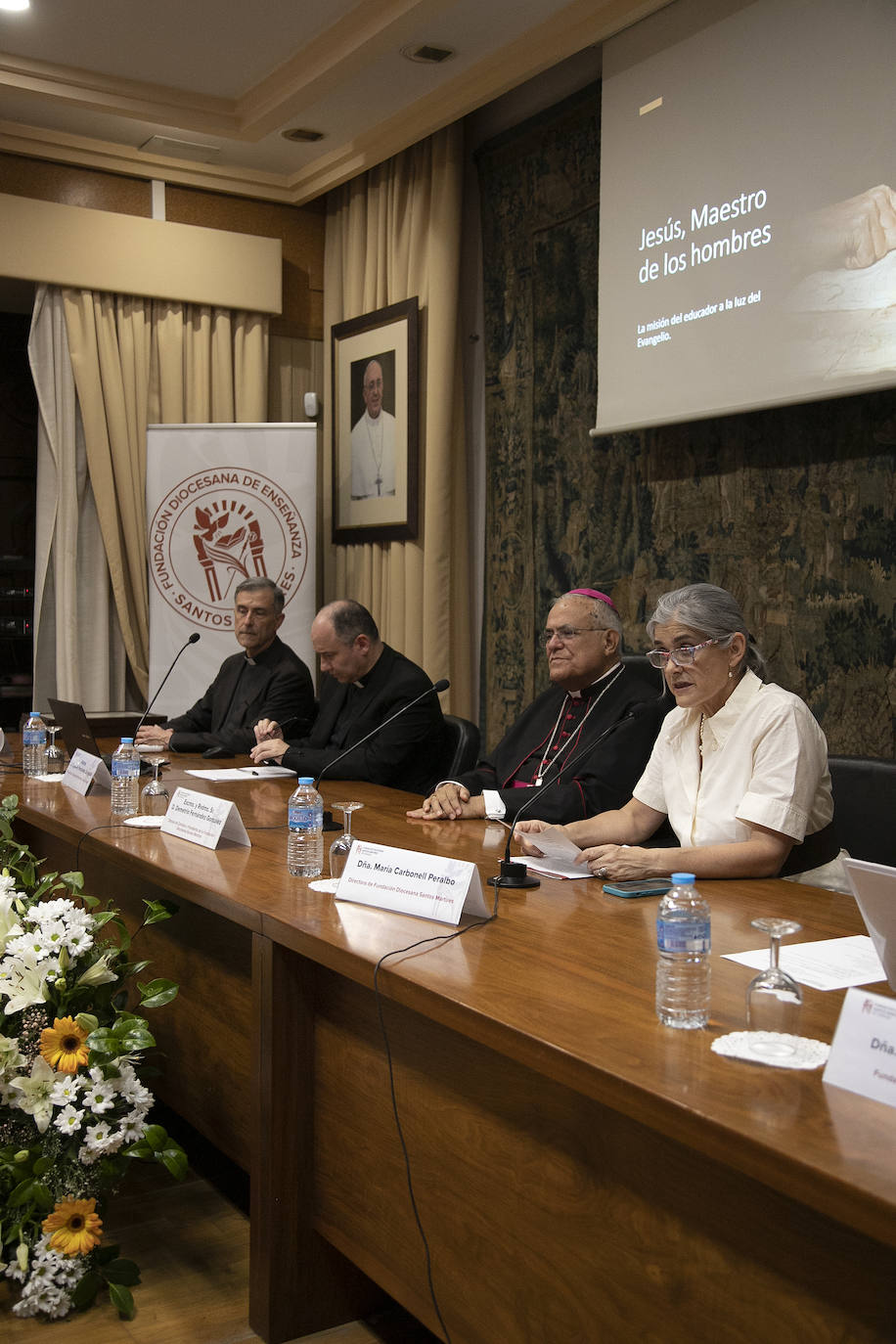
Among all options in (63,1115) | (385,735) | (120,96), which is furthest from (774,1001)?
(120,96)

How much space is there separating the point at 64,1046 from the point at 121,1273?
1.27ft

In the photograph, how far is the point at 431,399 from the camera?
16.5 ft

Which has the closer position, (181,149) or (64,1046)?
(64,1046)

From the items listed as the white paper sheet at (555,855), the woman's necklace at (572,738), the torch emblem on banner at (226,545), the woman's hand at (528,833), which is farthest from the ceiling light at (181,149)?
the white paper sheet at (555,855)

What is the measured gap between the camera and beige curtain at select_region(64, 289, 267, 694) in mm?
5359

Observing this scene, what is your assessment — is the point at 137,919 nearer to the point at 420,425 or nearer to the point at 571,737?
the point at 571,737

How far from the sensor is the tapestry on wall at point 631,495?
135 inches

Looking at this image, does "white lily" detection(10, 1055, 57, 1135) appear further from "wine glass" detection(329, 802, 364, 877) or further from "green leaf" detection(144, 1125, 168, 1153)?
"wine glass" detection(329, 802, 364, 877)

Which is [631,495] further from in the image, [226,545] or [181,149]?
[181,149]

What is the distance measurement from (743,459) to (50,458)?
3.11 meters

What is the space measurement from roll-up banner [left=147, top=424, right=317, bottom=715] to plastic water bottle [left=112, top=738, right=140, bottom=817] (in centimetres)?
234

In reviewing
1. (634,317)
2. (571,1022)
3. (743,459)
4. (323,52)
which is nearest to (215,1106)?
(571,1022)

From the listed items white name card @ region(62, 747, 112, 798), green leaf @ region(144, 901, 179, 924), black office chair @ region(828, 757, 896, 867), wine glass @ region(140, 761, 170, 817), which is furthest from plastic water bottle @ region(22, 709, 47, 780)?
black office chair @ region(828, 757, 896, 867)

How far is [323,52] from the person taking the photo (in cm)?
450
